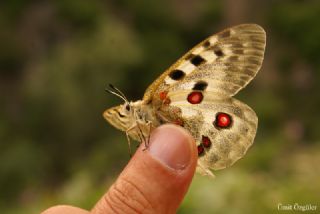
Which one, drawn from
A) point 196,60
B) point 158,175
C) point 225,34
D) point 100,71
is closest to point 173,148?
point 158,175

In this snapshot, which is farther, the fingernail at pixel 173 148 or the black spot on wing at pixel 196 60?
the black spot on wing at pixel 196 60

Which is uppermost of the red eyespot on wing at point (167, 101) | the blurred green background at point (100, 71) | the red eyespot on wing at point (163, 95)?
the red eyespot on wing at point (163, 95)

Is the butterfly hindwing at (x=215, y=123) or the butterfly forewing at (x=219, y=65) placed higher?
the butterfly forewing at (x=219, y=65)

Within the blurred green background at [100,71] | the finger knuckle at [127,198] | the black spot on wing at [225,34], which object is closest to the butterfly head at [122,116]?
the finger knuckle at [127,198]

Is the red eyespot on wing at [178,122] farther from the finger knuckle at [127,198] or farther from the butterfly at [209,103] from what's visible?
the finger knuckle at [127,198]

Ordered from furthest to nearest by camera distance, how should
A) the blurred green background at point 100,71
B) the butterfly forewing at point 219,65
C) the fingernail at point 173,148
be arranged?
the blurred green background at point 100,71 → the butterfly forewing at point 219,65 → the fingernail at point 173,148
